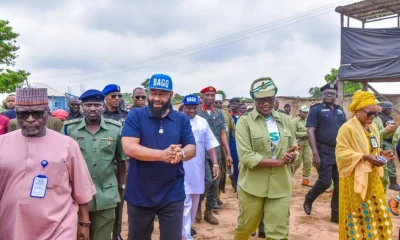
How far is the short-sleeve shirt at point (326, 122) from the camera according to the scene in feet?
20.9

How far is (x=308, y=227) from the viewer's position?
635 centimetres

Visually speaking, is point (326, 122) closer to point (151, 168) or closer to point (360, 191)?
point (360, 191)

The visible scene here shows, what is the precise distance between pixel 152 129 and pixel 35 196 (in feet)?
3.95

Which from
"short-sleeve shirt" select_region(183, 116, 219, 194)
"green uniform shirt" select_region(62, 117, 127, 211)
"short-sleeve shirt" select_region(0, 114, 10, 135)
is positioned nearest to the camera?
"green uniform shirt" select_region(62, 117, 127, 211)

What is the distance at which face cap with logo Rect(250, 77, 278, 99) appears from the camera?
4173 mm

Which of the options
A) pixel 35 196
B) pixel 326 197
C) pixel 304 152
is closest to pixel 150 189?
pixel 35 196

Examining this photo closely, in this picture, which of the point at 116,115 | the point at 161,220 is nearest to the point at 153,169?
the point at 161,220

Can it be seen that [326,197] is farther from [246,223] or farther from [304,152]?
[246,223]

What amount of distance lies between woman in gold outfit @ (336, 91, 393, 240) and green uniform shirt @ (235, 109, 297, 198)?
78 centimetres

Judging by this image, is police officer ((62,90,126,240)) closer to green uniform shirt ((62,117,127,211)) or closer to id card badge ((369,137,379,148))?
green uniform shirt ((62,117,127,211))

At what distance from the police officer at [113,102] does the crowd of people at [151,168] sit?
0.01m

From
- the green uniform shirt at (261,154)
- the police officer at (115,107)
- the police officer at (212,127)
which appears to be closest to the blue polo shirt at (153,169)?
the green uniform shirt at (261,154)

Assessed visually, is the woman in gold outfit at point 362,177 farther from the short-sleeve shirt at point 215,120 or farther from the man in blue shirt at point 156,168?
the short-sleeve shirt at point 215,120

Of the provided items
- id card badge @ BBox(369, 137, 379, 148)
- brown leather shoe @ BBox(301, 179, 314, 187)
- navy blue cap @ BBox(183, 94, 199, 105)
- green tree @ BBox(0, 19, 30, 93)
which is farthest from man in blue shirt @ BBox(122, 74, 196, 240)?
green tree @ BBox(0, 19, 30, 93)
